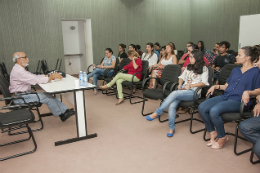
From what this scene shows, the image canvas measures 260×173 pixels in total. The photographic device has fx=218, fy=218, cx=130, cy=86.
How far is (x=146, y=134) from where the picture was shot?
3203 millimetres

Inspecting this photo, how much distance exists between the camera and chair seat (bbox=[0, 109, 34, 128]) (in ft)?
8.07

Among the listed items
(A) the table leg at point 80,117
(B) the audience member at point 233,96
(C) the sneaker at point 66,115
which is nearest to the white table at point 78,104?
(A) the table leg at point 80,117

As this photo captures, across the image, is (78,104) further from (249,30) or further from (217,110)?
(249,30)

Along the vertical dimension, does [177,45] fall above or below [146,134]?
above

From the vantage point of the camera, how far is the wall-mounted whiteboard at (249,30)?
635 centimetres

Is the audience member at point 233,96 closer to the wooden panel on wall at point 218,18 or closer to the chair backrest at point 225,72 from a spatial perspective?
the chair backrest at point 225,72

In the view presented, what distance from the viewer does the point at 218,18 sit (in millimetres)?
7926

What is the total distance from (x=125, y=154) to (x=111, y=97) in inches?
107

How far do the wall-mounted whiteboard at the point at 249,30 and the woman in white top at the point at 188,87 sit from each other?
423 cm

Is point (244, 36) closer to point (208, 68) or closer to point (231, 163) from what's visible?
point (208, 68)

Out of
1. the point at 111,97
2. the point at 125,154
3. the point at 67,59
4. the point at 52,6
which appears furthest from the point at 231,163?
the point at 67,59

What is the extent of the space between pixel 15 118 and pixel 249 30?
672 cm

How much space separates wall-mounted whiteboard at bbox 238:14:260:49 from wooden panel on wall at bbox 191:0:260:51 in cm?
42

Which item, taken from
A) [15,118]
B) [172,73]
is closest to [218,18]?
[172,73]
